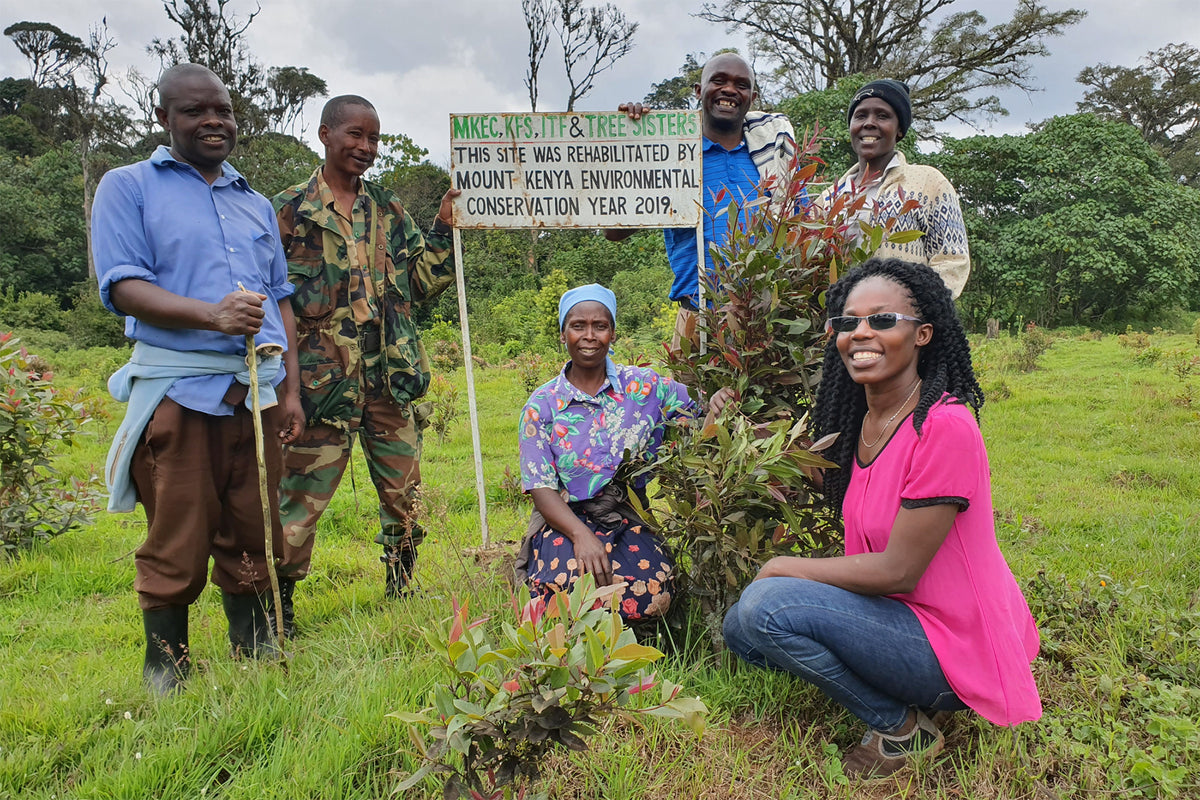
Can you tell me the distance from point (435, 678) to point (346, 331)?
1551 millimetres

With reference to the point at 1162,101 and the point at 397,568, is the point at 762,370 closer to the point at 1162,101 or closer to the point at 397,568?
the point at 397,568

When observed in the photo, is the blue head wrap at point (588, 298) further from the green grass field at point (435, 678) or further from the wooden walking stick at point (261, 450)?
the wooden walking stick at point (261, 450)

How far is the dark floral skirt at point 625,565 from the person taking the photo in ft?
9.59

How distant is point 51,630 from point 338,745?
2.18 metres

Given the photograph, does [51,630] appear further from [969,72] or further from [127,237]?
[969,72]

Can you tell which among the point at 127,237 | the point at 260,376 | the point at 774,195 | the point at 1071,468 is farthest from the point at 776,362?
the point at 1071,468

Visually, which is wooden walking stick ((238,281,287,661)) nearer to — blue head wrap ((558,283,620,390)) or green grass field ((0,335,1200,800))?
green grass field ((0,335,1200,800))

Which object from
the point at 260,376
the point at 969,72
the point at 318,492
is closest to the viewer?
the point at 260,376

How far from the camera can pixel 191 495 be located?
2.79m

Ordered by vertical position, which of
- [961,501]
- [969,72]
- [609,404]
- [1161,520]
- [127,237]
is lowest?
[1161,520]

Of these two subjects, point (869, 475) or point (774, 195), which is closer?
point (869, 475)

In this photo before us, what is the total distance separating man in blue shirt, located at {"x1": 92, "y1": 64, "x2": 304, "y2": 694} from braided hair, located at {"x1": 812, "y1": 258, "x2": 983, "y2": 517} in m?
1.98

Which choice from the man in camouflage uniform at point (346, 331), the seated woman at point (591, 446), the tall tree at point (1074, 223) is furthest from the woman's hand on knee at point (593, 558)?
the tall tree at point (1074, 223)

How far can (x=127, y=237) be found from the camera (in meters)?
2.67
